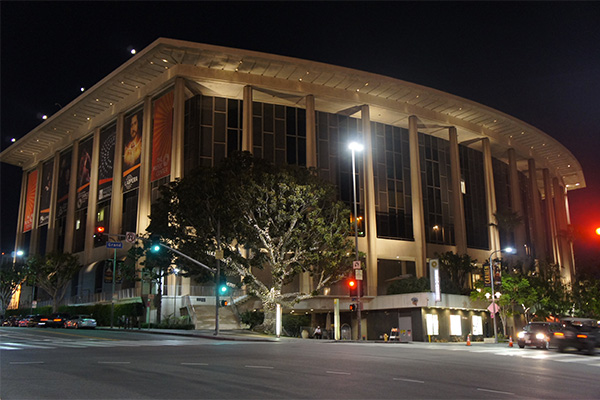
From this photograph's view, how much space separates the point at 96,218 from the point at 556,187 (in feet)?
252

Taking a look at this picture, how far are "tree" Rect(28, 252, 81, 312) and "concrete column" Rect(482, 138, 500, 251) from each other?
54212 mm

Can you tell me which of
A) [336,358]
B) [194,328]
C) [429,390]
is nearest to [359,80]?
[194,328]

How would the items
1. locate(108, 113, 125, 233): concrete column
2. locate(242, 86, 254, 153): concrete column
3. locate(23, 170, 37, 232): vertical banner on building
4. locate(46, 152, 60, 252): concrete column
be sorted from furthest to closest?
locate(23, 170, 37, 232): vertical banner on building → locate(46, 152, 60, 252): concrete column → locate(108, 113, 125, 233): concrete column → locate(242, 86, 254, 153): concrete column

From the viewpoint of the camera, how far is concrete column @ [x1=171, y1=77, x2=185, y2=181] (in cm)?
5875

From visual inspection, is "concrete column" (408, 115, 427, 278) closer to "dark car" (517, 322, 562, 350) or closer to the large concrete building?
the large concrete building

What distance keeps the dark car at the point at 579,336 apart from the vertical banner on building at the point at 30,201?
83.9m

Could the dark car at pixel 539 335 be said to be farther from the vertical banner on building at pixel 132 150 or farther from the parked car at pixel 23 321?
the vertical banner on building at pixel 132 150

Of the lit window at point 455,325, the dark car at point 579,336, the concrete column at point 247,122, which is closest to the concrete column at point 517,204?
the lit window at point 455,325

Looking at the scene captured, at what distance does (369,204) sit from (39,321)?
36.1 m

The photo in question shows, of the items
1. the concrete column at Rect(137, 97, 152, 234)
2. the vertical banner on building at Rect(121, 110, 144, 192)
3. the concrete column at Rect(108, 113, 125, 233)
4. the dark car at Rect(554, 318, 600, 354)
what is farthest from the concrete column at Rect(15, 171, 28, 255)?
the dark car at Rect(554, 318, 600, 354)

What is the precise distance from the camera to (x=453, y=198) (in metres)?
71.6

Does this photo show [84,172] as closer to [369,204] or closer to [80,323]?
[80,323]

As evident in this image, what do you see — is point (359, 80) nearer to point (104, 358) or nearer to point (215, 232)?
point (215, 232)

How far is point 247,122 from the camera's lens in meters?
60.4
